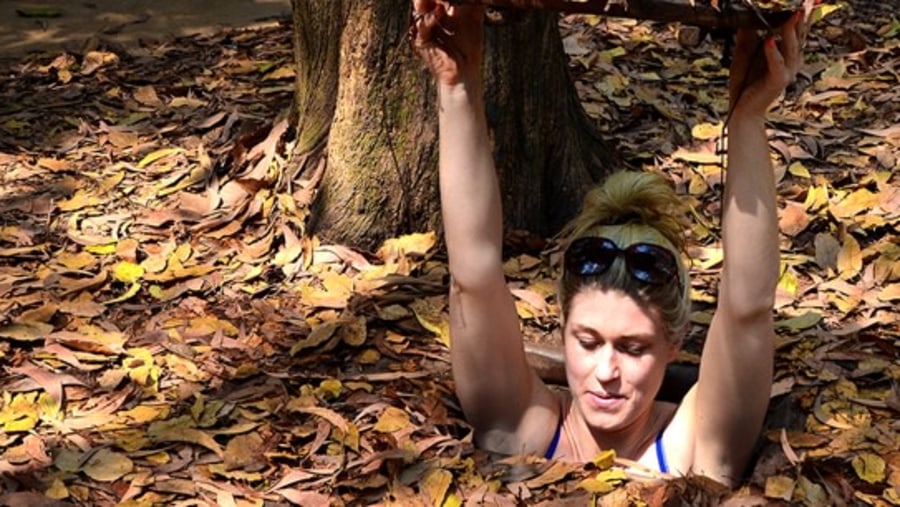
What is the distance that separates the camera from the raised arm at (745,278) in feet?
10.5

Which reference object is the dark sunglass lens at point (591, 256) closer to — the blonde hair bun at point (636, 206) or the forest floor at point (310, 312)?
the blonde hair bun at point (636, 206)

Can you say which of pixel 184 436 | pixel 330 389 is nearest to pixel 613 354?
pixel 330 389

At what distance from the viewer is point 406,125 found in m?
4.99

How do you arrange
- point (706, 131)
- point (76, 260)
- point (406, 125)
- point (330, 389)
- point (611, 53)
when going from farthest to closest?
point (611, 53), point (706, 131), point (76, 260), point (406, 125), point (330, 389)

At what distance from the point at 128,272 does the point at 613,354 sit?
2001mm

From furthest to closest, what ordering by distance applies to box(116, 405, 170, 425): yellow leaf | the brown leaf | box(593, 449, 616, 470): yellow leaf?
the brown leaf < box(116, 405, 170, 425): yellow leaf < box(593, 449, 616, 470): yellow leaf

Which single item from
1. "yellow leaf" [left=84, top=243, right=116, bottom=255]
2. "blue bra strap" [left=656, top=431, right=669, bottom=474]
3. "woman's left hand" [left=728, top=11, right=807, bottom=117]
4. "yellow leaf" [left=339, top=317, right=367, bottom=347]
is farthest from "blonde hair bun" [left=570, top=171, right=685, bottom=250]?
"yellow leaf" [left=84, top=243, right=116, bottom=255]

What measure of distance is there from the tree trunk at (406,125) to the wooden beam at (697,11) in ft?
5.81

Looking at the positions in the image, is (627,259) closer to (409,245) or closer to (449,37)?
(449,37)

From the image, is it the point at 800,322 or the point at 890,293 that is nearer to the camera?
the point at 800,322

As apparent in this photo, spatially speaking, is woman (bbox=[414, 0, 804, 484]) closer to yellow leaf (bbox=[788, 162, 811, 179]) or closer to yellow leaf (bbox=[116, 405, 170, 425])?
yellow leaf (bbox=[116, 405, 170, 425])

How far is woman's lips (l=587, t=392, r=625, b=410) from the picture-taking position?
382 cm

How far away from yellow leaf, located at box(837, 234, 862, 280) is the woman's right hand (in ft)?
6.40

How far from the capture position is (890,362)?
4402mm
